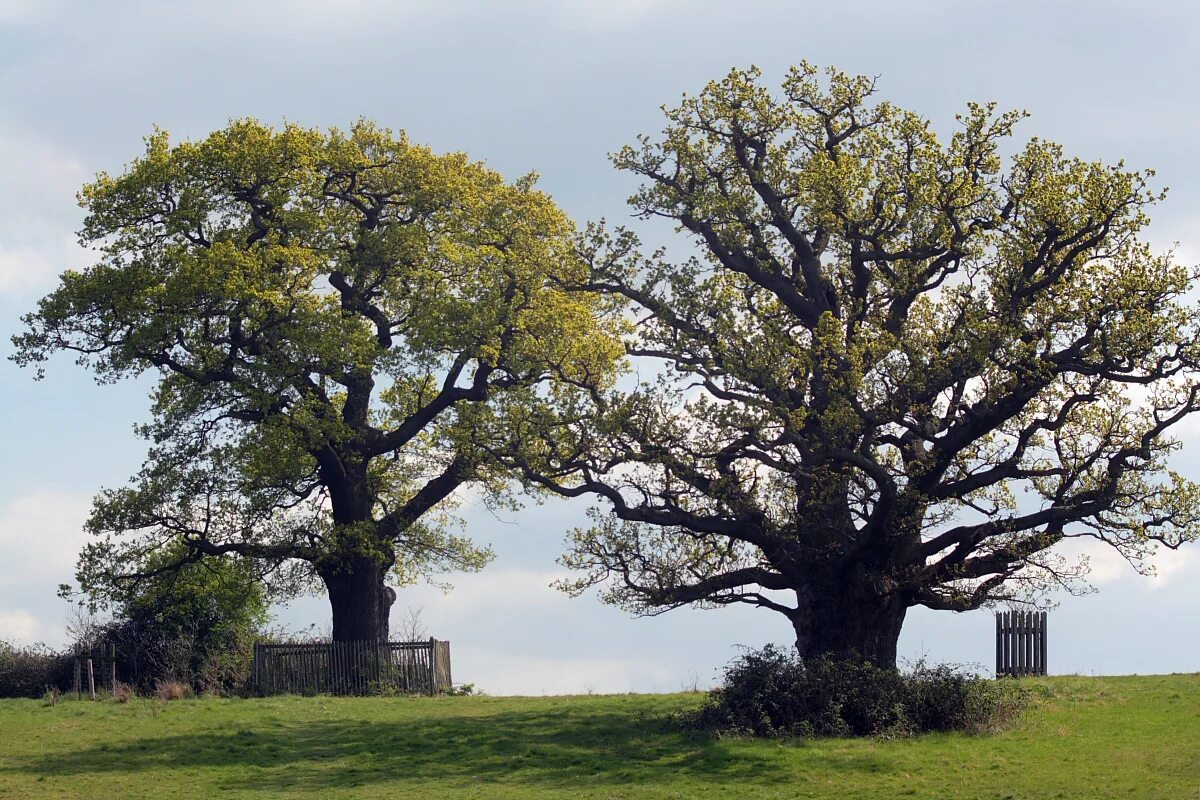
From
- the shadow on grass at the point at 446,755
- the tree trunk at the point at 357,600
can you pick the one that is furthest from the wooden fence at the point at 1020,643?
the tree trunk at the point at 357,600

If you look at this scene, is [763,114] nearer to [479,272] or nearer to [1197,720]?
[479,272]

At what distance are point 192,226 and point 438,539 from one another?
1450cm

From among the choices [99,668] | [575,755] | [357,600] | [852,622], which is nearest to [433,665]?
[357,600]

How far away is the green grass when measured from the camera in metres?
28.5

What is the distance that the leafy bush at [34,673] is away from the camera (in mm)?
49375

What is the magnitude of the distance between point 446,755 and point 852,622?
11.0 metres

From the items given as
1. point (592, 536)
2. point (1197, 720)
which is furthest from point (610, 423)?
point (1197, 720)

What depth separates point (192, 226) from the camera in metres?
49.2

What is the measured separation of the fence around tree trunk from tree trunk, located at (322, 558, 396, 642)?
4.99 ft

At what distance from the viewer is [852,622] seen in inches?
1452

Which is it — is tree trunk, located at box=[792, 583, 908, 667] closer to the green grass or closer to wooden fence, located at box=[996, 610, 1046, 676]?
the green grass

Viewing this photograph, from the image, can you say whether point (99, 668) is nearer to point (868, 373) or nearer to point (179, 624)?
point (179, 624)

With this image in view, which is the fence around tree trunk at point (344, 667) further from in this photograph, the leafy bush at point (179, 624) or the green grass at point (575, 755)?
the green grass at point (575, 755)

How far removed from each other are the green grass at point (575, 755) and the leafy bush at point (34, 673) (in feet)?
29.0
